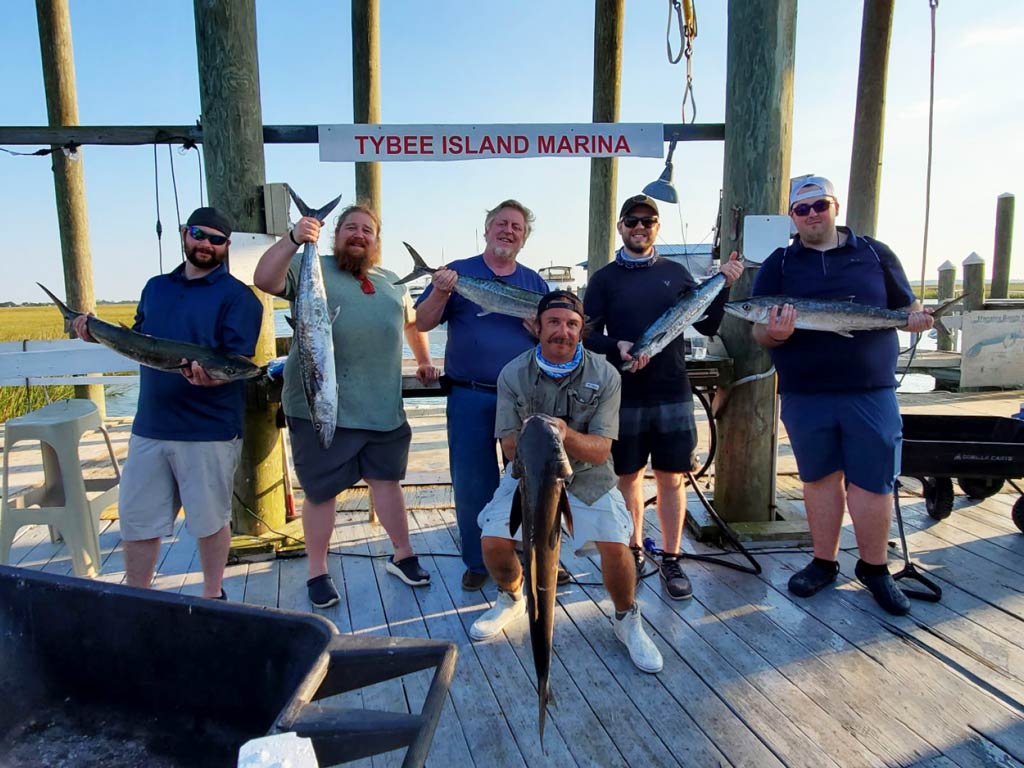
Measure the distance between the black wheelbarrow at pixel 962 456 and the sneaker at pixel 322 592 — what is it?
11.0ft

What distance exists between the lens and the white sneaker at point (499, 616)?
10.5ft

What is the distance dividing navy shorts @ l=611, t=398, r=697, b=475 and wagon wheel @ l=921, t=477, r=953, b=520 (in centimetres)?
212

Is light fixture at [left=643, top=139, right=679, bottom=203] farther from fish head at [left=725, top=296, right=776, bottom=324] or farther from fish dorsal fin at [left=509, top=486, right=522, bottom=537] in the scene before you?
fish dorsal fin at [left=509, top=486, right=522, bottom=537]

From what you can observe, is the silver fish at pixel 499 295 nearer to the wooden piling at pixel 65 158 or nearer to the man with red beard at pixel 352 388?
the man with red beard at pixel 352 388

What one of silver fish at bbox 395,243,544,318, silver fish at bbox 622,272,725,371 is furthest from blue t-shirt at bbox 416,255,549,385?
silver fish at bbox 622,272,725,371

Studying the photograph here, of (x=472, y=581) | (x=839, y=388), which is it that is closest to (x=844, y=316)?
(x=839, y=388)

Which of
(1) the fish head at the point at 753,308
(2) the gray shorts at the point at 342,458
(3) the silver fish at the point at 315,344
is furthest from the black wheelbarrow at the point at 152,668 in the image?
(1) the fish head at the point at 753,308

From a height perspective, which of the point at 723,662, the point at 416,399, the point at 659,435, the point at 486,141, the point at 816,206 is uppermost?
the point at 486,141

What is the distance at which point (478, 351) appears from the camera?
12.1ft

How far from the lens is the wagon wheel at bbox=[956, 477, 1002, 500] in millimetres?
4883

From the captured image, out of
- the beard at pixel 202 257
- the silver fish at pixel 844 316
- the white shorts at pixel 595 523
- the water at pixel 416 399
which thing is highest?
the beard at pixel 202 257

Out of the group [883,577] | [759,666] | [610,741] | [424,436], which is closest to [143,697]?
[610,741]

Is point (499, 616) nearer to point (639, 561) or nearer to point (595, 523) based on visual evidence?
point (595, 523)

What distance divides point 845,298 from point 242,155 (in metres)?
3.68
